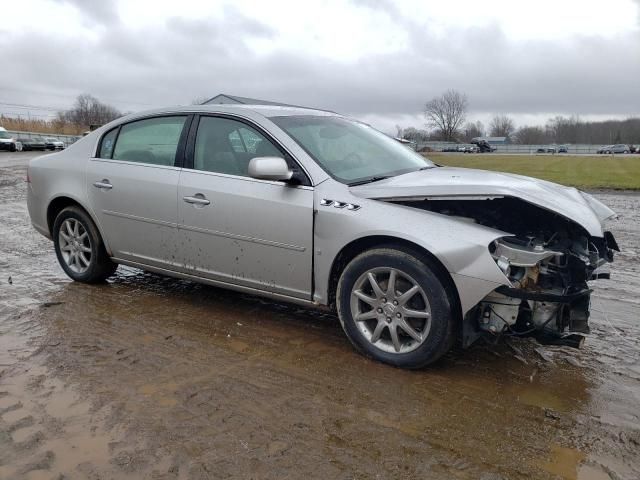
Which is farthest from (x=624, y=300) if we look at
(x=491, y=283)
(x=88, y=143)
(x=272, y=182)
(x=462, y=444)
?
(x=88, y=143)

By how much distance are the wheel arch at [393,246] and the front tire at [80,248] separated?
2.53 meters

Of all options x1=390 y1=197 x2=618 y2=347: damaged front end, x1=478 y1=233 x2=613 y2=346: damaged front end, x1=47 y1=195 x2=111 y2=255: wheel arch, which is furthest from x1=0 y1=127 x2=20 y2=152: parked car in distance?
x1=478 y1=233 x2=613 y2=346: damaged front end

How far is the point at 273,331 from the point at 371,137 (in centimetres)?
191

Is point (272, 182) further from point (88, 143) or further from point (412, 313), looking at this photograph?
point (88, 143)

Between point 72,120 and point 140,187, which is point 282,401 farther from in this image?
point 72,120

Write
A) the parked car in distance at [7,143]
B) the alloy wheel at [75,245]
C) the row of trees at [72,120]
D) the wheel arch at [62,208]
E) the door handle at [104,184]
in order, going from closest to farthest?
the door handle at [104,184] < the wheel arch at [62,208] < the alloy wheel at [75,245] < the parked car in distance at [7,143] < the row of trees at [72,120]

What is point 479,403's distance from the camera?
3156mm

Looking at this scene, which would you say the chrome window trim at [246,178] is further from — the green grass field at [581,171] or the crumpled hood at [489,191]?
the green grass field at [581,171]

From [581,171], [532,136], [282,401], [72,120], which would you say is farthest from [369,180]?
[532,136]

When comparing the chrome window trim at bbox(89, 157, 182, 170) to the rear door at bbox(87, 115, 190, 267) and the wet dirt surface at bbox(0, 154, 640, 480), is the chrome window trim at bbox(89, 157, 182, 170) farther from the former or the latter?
the wet dirt surface at bbox(0, 154, 640, 480)

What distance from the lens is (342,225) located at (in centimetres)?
367

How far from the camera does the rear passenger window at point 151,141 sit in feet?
15.2

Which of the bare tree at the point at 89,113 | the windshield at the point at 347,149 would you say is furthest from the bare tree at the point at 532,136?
the windshield at the point at 347,149

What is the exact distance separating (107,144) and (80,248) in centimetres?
105
